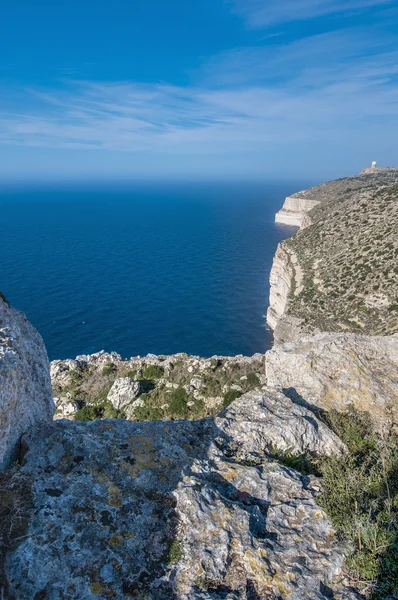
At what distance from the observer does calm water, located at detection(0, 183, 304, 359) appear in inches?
2443

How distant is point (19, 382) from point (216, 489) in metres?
5.05

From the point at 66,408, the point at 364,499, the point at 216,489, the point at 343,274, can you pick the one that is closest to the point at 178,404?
the point at 66,408

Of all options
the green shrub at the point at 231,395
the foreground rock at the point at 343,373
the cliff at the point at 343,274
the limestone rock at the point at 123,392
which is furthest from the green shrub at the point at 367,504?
the cliff at the point at 343,274

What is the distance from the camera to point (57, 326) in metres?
64.0

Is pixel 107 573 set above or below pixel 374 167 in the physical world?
below

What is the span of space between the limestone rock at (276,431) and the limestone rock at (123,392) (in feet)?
53.2

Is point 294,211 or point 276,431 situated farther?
point 294,211

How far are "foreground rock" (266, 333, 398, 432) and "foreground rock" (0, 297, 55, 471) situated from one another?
8.43 meters

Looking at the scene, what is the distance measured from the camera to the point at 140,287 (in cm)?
8775

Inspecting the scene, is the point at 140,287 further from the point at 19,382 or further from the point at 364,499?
the point at 364,499

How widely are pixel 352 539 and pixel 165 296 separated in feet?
253

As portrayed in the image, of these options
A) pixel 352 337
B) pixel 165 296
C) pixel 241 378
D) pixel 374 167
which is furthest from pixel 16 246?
pixel 374 167

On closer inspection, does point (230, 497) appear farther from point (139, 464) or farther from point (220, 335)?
point (220, 335)

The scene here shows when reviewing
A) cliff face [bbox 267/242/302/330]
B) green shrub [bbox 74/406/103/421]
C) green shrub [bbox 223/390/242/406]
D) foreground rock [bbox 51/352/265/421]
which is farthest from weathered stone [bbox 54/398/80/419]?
cliff face [bbox 267/242/302/330]
